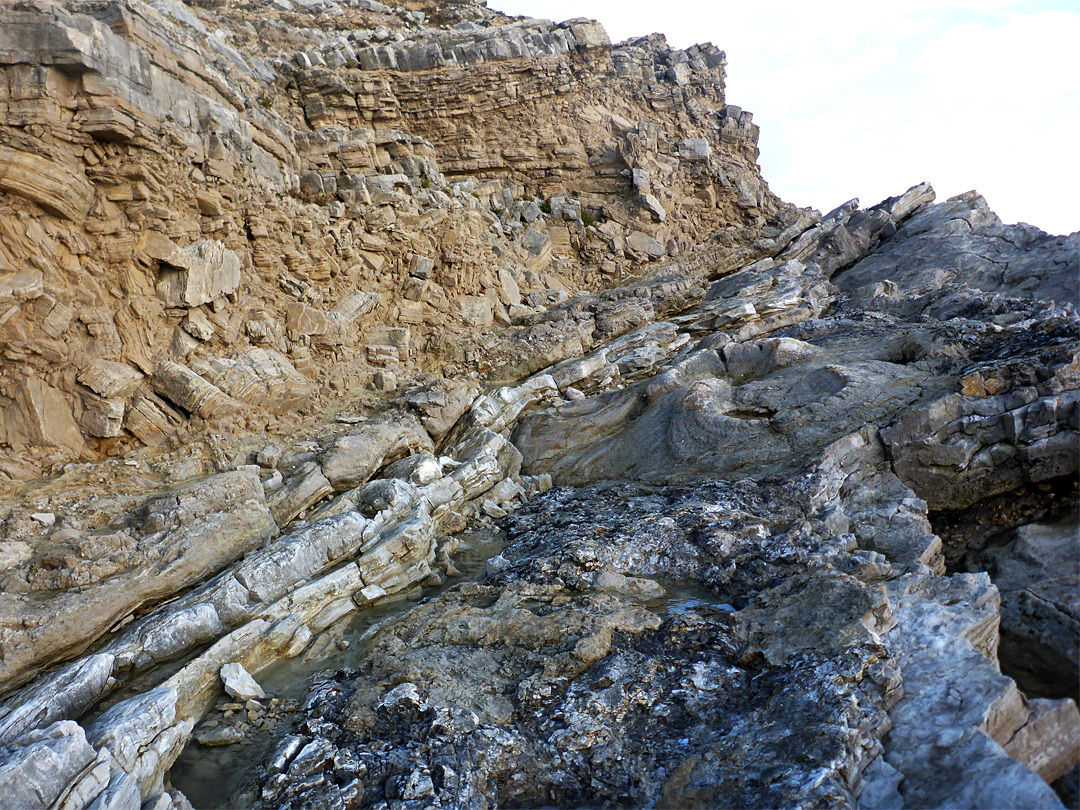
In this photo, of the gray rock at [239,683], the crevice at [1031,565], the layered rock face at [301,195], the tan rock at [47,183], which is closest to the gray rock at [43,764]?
the gray rock at [239,683]

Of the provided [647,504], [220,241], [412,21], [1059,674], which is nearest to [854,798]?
[1059,674]

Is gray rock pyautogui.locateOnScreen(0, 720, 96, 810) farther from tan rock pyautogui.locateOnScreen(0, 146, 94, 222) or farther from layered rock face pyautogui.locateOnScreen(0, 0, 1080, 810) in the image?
tan rock pyautogui.locateOnScreen(0, 146, 94, 222)

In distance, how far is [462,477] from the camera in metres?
11.2

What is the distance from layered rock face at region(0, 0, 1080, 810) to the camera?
5.53 meters

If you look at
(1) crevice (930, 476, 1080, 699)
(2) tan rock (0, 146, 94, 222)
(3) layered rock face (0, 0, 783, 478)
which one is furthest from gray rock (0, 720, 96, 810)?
(1) crevice (930, 476, 1080, 699)

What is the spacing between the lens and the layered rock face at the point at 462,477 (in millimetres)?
5527

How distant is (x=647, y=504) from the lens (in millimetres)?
9797

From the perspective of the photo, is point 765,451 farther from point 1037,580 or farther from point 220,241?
point 220,241

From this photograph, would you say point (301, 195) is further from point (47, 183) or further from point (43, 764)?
point (43, 764)

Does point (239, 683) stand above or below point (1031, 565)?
below

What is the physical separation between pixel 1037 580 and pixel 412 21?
25656mm

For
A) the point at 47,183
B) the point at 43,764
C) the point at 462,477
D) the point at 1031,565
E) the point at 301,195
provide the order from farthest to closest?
the point at 301,195 < the point at 462,477 < the point at 47,183 < the point at 1031,565 < the point at 43,764

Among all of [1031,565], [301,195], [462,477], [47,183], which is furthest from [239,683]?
[301,195]

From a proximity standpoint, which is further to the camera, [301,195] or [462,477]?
[301,195]
